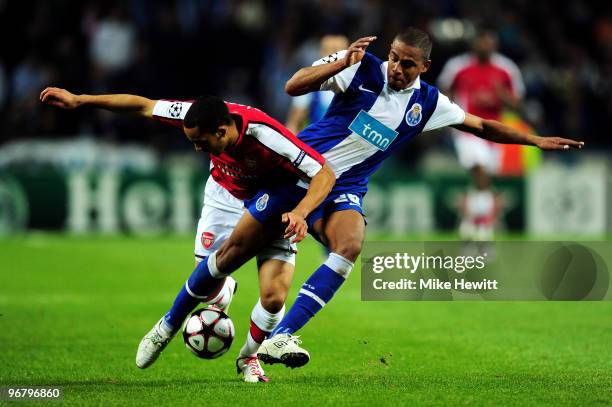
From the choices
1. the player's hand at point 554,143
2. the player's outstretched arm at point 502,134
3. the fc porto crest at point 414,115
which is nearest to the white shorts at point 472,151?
the player's outstretched arm at point 502,134

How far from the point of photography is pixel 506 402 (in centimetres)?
573

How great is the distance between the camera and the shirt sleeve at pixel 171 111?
21.3ft

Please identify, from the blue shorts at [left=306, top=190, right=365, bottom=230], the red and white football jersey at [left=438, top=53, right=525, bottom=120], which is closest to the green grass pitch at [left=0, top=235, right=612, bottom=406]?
the blue shorts at [left=306, top=190, right=365, bottom=230]

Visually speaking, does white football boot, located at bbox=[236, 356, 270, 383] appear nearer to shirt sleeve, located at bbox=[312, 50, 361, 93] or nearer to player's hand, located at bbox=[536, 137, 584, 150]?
shirt sleeve, located at bbox=[312, 50, 361, 93]

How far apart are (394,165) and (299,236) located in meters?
14.1

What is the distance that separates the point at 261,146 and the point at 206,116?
46 centimetres

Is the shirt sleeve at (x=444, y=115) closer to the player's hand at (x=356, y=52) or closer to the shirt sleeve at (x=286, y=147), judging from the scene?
the player's hand at (x=356, y=52)

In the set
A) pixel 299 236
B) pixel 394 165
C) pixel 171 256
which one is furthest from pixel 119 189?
pixel 299 236

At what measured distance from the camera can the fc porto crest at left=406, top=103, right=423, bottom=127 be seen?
284 inches

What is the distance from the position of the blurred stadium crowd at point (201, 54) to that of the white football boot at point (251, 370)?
38.2 ft

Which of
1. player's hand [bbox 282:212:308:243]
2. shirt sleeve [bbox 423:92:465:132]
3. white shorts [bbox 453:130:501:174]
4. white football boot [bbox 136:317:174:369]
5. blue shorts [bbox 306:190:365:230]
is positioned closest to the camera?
player's hand [bbox 282:212:308:243]

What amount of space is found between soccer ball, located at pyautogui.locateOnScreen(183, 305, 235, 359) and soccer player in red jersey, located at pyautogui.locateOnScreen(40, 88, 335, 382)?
0.16 m

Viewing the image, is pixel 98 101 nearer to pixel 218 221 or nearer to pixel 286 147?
pixel 286 147

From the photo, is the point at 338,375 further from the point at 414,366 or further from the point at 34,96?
the point at 34,96
